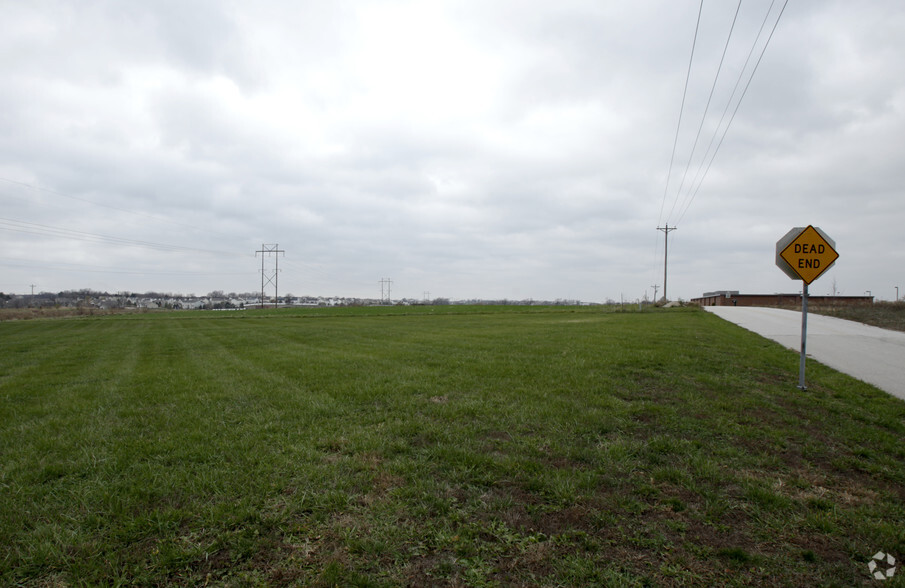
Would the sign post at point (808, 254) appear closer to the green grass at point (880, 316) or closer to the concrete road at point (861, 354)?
the concrete road at point (861, 354)

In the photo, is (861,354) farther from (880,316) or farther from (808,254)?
(880,316)

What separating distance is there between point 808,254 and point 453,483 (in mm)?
8250

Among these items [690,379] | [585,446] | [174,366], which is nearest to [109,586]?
[585,446]

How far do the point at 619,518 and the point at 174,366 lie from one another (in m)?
11.3

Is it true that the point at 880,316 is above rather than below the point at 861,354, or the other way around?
above

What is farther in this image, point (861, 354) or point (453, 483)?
point (861, 354)

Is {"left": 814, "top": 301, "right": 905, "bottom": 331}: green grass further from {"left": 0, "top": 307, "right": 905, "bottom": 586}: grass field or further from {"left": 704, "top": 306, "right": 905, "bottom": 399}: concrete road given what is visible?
{"left": 0, "top": 307, "right": 905, "bottom": 586}: grass field

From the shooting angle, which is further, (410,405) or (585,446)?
(410,405)

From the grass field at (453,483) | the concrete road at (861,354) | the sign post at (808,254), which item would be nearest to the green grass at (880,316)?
the concrete road at (861,354)

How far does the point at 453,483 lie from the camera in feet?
12.8

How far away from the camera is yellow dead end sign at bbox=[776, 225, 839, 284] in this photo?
7.98 metres

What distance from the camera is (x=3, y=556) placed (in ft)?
9.18

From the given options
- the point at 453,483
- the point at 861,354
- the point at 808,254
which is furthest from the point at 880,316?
the point at 453,483

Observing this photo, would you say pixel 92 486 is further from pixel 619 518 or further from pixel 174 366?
pixel 174 366
